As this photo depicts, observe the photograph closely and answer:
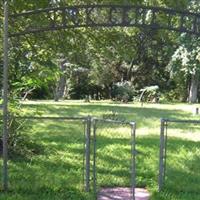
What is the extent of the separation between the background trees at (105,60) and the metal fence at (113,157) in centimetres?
183

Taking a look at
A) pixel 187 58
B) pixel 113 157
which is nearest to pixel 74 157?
pixel 113 157

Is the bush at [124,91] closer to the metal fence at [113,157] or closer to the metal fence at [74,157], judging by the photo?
the metal fence at [113,157]

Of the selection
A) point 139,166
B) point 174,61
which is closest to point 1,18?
point 139,166

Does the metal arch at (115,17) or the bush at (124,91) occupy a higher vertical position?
the metal arch at (115,17)

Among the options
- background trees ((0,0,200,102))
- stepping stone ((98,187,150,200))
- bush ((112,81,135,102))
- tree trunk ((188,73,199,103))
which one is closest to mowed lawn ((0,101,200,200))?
stepping stone ((98,187,150,200))

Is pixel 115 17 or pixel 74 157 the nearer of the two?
pixel 115 17

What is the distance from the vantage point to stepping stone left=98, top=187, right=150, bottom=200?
6809 millimetres

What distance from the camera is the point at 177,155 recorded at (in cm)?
1024

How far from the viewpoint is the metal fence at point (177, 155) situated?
7085mm

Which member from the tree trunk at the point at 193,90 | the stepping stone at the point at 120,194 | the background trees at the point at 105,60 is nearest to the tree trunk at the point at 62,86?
the background trees at the point at 105,60

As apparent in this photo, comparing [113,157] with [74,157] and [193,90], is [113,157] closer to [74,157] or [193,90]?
[74,157]

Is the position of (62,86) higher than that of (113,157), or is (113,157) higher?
(62,86)

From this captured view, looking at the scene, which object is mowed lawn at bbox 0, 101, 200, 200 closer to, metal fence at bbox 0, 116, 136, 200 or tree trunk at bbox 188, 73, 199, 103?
metal fence at bbox 0, 116, 136, 200

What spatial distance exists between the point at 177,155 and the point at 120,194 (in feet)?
11.4
